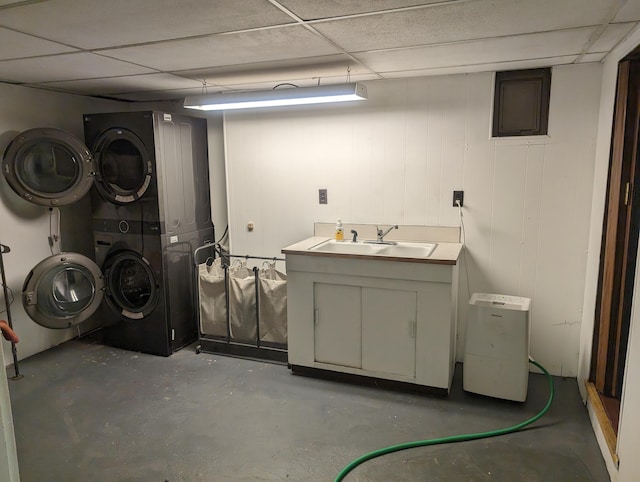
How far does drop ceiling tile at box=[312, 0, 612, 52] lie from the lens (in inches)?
70.6

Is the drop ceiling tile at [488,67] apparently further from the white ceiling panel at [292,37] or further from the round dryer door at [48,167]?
the round dryer door at [48,167]

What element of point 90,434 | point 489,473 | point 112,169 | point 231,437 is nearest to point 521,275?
point 489,473

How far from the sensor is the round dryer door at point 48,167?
10.1 feet

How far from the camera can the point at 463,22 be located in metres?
1.98

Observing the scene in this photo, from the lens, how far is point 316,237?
12.2 ft

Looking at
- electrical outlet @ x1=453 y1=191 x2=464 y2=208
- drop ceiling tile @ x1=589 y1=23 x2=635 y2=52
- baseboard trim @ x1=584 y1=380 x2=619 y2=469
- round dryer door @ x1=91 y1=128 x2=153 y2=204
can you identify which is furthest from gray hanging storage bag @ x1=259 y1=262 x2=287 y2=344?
drop ceiling tile @ x1=589 y1=23 x2=635 y2=52

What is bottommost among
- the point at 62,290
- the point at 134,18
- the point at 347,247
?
the point at 62,290

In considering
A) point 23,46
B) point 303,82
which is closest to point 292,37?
point 303,82

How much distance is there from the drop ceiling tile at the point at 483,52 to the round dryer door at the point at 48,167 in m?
2.23

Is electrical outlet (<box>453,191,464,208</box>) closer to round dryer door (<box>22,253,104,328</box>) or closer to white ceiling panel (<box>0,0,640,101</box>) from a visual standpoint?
white ceiling panel (<box>0,0,640,101</box>)

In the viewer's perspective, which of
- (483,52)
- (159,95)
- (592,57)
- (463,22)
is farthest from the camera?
(159,95)

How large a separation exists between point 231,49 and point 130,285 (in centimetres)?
235

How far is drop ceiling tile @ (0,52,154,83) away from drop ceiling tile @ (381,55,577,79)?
1.74m

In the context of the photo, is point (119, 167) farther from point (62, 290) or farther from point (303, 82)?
point (303, 82)
